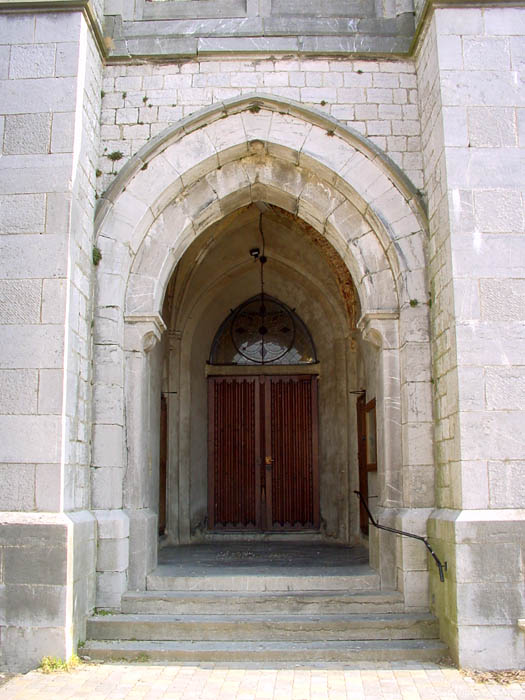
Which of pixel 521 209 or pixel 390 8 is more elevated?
pixel 390 8

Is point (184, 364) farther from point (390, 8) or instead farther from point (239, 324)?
point (390, 8)

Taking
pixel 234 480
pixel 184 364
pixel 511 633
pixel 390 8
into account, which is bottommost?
pixel 511 633

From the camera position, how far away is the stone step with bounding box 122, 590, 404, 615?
5328 millimetres

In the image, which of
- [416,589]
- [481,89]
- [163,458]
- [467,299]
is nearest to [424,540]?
[416,589]

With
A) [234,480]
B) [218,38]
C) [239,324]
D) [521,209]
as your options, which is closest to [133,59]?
[218,38]

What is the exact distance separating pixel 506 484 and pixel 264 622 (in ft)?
6.62

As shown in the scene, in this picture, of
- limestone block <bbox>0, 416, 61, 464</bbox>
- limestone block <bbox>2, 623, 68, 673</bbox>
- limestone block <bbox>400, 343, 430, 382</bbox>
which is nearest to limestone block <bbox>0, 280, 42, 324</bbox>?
limestone block <bbox>0, 416, 61, 464</bbox>

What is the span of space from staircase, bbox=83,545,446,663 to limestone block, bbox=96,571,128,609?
8 cm

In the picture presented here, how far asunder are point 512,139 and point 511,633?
355 cm

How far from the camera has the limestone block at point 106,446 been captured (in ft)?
18.1

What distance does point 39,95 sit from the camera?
17.8ft

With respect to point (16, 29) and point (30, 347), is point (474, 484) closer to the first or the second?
point (30, 347)

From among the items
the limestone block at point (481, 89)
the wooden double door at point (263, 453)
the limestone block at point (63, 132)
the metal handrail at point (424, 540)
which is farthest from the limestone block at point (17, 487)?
the wooden double door at point (263, 453)

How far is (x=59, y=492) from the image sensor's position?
4.77m
